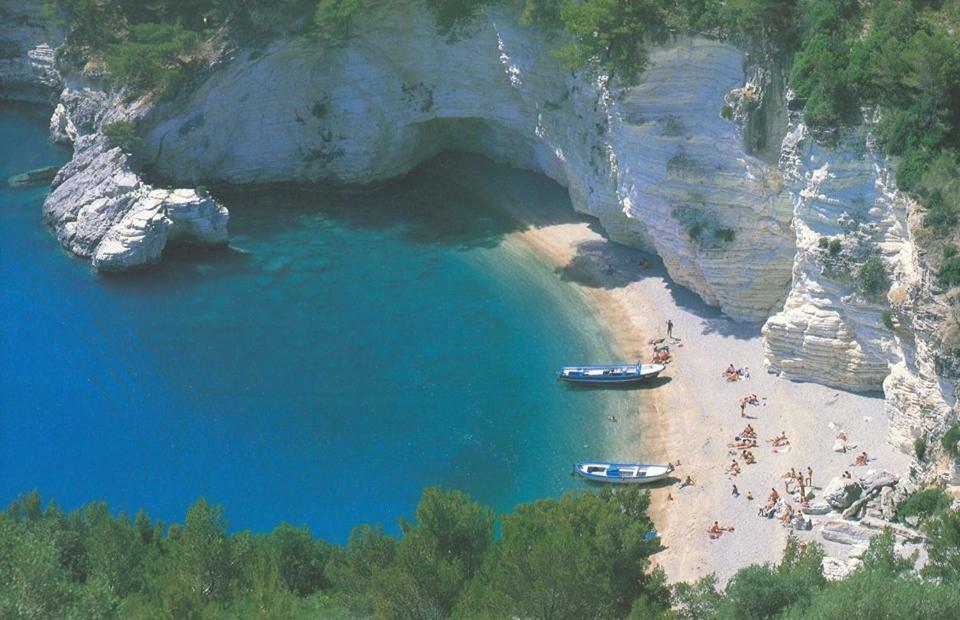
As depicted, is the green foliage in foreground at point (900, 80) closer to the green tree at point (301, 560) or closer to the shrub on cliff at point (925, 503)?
the shrub on cliff at point (925, 503)

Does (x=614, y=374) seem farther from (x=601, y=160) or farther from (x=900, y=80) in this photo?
(x=900, y=80)

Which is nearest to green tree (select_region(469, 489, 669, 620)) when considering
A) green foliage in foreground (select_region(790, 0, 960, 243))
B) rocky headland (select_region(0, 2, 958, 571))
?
rocky headland (select_region(0, 2, 958, 571))

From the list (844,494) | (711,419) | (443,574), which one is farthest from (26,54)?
(844,494)

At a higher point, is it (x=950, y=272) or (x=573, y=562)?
(x=950, y=272)

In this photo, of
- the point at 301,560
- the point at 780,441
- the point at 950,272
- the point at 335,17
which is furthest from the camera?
the point at 335,17

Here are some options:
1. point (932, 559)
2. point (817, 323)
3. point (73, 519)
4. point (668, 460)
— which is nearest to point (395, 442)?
point (668, 460)

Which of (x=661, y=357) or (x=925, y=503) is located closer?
(x=925, y=503)

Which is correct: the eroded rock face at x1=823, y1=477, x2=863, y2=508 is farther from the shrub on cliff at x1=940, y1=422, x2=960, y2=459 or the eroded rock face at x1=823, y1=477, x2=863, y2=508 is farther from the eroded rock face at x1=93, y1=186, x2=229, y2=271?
the eroded rock face at x1=93, y1=186, x2=229, y2=271
